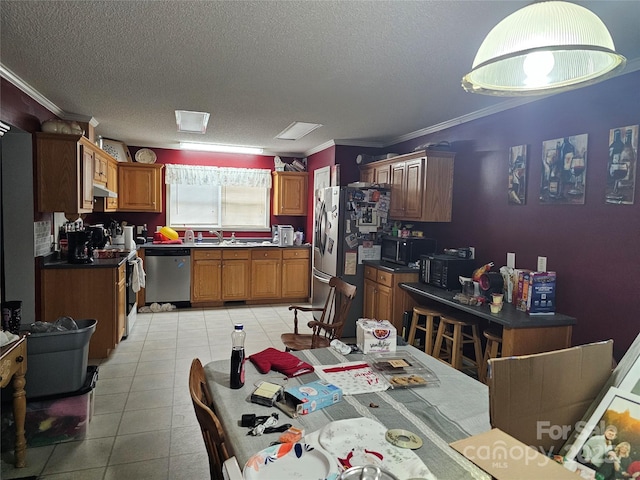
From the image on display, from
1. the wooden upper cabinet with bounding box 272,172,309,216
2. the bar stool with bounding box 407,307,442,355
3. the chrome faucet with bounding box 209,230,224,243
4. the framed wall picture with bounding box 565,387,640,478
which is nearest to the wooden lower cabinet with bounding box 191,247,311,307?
the chrome faucet with bounding box 209,230,224,243

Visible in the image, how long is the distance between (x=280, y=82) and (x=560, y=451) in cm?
279

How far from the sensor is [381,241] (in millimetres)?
4934

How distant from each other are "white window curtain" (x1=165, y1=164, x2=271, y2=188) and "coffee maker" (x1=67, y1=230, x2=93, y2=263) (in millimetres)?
2708

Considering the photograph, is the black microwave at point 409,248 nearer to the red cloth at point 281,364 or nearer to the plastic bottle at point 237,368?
the red cloth at point 281,364

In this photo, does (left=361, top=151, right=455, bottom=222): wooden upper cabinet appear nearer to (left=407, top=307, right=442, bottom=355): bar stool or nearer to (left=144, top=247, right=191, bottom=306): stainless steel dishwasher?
(left=407, top=307, right=442, bottom=355): bar stool

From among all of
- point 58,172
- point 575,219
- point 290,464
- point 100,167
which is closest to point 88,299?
point 58,172

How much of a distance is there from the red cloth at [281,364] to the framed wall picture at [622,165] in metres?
2.21

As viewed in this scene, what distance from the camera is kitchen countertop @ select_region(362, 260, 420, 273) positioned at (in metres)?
4.25

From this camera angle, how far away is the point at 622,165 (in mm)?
2525


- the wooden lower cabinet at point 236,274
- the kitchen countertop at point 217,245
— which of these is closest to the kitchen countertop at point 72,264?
the kitchen countertop at point 217,245

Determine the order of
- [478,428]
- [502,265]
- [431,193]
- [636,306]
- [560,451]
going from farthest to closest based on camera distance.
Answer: [431,193] → [502,265] → [636,306] → [478,428] → [560,451]

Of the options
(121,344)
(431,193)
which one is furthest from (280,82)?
(121,344)

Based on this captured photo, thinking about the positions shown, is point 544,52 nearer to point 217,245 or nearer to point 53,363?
point 53,363

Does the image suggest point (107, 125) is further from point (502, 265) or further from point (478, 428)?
point (478, 428)
